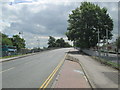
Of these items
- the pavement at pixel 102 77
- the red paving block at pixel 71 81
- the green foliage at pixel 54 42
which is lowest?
the pavement at pixel 102 77

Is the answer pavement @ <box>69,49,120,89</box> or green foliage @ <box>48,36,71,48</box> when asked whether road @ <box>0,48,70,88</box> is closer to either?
pavement @ <box>69,49,120,89</box>

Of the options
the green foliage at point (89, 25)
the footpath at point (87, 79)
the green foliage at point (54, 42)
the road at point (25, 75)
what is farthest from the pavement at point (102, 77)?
the green foliage at point (54, 42)

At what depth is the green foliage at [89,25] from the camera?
62.1m

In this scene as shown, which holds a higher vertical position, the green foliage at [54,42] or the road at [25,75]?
the green foliage at [54,42]

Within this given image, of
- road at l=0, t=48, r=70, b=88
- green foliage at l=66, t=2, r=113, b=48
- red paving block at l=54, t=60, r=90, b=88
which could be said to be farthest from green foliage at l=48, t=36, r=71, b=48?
red paving block at l=54, t=60, r=90, b=88

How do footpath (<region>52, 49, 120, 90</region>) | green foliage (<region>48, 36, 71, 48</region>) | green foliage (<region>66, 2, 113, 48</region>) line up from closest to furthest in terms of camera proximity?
footpath (<region>52, 49, 120, 90</region>) < green foliage (<region>66, 2, 113, 48</region>) < green foliage (<region>48, 36, 71, 48</region>)

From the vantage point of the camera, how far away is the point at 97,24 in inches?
2480

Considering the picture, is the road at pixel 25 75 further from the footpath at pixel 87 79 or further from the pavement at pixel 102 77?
the pavement at pixel 102 77

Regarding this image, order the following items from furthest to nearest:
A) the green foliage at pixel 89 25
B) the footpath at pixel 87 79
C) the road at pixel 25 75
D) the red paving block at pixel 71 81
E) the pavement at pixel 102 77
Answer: the green foliage at pixel 89 25, the pavement at pixel 102 77, the road at pixel 25 75, the footpath at pixel 87 79, the red paving block at pixel 71 81

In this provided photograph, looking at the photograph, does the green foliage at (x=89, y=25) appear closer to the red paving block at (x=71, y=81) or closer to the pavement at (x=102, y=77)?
the pavement at (x=102, y=77)

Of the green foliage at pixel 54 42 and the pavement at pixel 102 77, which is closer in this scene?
the pavement at pixel 102 77

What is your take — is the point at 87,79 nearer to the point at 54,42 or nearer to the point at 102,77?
the point at 102,77

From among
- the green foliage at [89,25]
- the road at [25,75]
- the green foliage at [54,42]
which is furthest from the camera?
the green foliage at [54,42]

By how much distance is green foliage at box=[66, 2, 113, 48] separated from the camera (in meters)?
A: 62.1
